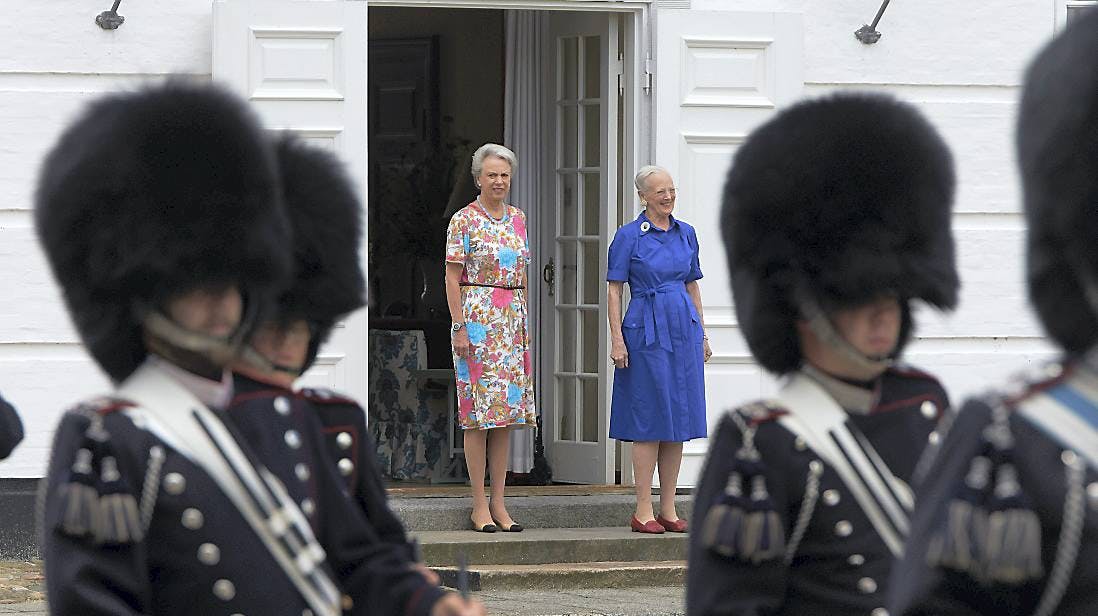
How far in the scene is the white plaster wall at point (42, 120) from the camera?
28.7 ft

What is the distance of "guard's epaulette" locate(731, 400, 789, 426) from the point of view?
135 inches

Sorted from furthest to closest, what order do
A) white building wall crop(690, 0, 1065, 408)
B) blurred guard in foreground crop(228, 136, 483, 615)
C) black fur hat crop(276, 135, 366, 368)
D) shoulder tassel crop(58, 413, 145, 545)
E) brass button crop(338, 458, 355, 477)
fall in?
white building wall crop(690, 0, 1065, 408)
black fur hat crop(276, 135, 366, 368)
brass button crop(338, 458, 355, 477)
blurred guard in foreground crop(228, 136, 483, 615)
shoulder tassel crop(58, 413, 145, 545)

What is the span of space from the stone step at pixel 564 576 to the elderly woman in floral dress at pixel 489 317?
40 centimetres

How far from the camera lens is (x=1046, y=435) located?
89.8 inches

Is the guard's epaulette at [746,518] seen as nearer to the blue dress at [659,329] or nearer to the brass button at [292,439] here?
the brass button at [292,439]

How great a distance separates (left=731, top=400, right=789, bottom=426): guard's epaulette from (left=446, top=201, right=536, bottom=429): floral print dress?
5.33 m

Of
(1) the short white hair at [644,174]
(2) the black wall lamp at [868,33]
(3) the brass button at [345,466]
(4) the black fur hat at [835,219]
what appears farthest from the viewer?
(2) the black wall lamp at [868,33]

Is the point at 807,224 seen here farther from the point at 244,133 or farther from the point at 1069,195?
the point at 1069,195

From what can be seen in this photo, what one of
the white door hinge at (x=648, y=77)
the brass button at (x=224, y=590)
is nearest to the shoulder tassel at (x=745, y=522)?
the brass button at (x=224, y=590)

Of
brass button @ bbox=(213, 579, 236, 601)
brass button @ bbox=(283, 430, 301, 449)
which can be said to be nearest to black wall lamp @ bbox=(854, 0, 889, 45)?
brass button @ bbox=(283, 430, 301, 449)

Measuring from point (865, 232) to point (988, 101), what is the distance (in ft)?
20.8

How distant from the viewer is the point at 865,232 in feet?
12.0

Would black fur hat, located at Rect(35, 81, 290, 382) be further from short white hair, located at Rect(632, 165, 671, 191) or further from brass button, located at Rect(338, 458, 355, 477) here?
short white hair, located at Rect(632, 165, 671, 191)

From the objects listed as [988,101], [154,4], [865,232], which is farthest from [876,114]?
[988,101]
